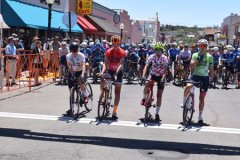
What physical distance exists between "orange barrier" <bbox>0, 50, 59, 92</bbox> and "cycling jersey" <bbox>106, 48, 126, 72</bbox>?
585cm

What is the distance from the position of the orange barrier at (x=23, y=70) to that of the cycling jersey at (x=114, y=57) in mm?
5852

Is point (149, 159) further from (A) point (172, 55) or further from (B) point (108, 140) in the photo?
(A) point (172, 55)

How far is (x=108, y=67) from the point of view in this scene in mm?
10742

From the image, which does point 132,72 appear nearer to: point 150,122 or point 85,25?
point 150,122

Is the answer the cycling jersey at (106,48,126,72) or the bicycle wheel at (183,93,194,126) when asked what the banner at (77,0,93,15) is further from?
the bicycle wheel at (183,93,194,126)

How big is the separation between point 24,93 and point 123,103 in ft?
12.7

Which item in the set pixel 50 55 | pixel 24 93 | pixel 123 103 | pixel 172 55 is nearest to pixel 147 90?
pixel 123 103

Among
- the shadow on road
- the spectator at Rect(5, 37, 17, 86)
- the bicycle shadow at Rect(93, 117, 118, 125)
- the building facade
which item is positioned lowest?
the shadow on road

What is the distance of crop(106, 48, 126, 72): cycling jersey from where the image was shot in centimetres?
1062

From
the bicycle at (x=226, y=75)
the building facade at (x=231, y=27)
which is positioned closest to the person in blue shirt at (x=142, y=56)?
the bicycle at (x=226, y=75)

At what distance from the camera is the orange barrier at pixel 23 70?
16141mm

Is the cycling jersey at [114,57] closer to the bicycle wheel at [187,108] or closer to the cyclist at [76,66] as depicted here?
the cyclist at [76,66]

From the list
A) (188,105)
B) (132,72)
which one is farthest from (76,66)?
(132,72)

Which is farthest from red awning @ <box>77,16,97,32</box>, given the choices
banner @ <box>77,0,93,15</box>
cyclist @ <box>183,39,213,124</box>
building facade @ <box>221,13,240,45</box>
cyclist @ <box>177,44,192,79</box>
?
building facade @ <box>221,13,240,45</box>
